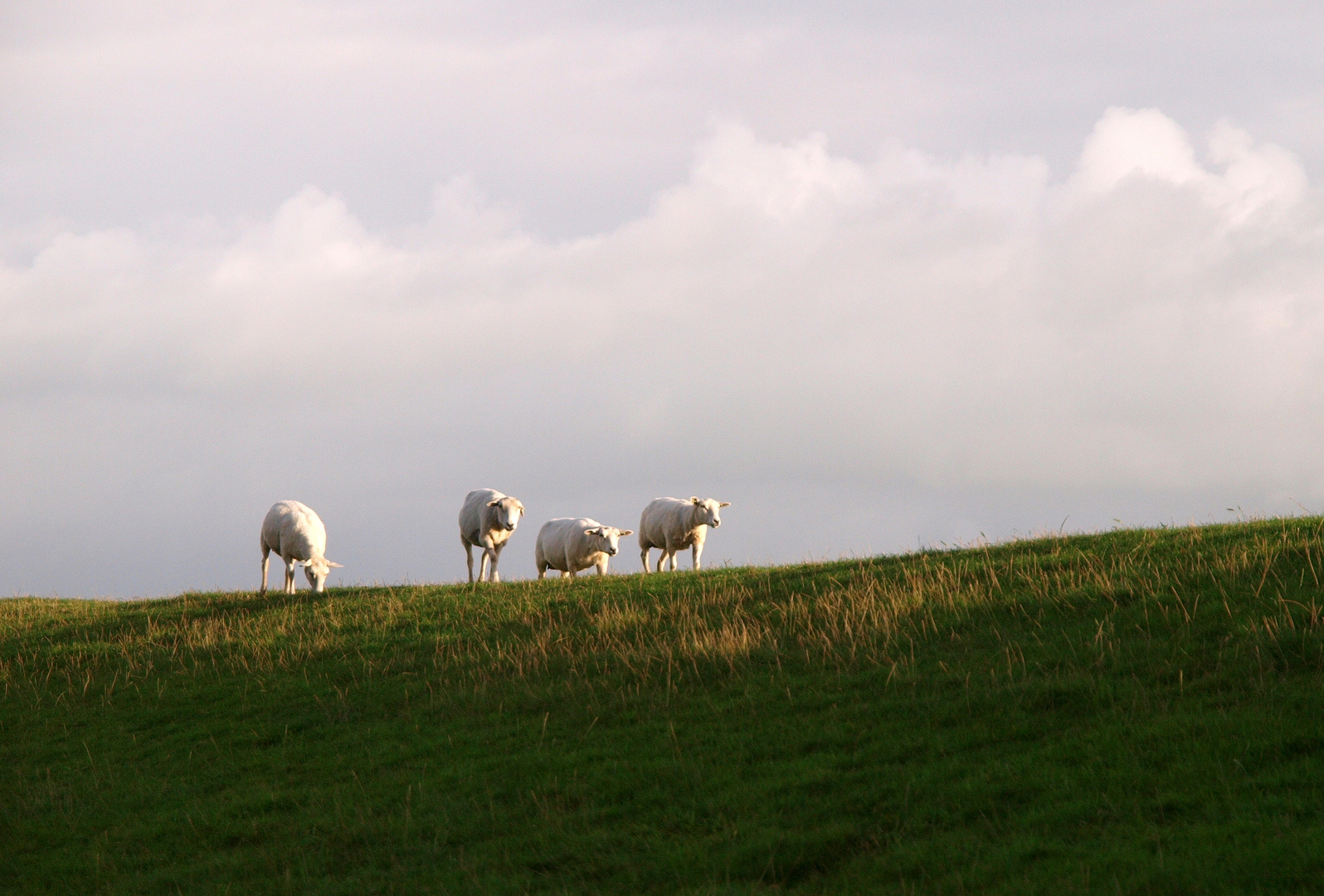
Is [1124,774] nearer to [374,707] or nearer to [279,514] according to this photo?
[374,707]

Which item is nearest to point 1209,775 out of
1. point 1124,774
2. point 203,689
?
point 1124,774

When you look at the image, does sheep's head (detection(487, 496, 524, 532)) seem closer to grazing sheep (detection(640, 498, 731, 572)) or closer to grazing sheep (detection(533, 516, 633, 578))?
grazing sheep (detection(533, 516, 633, 578))

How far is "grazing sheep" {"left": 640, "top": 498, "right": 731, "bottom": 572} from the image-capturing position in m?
30.8

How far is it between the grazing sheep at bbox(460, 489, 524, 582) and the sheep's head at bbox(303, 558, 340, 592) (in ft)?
11.1

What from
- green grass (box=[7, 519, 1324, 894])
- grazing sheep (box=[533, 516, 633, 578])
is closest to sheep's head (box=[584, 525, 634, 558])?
Result: grazing sheep (box=[533, 516, 633, 578])

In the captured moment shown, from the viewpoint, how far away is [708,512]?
101ft

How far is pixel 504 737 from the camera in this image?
1298cm

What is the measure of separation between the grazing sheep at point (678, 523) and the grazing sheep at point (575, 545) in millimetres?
1669

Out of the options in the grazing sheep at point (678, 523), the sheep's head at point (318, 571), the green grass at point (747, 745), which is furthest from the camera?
the grazing sheep at point (678, 523)

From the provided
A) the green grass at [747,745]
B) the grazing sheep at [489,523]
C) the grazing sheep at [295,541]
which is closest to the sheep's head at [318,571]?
the grazing sheep at [295,541]

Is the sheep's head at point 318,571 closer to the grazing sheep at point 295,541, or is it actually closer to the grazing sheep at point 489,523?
the grazing sheep at point 295,541

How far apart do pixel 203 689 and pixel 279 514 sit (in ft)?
41.2

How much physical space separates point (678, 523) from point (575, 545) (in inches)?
120

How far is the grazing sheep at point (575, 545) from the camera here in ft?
95.2
